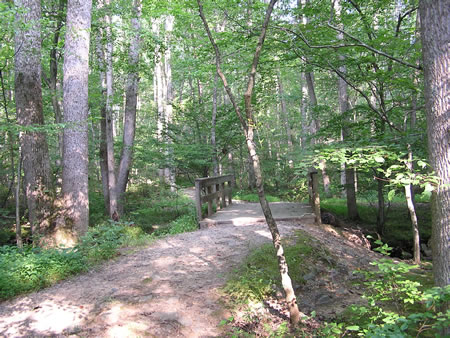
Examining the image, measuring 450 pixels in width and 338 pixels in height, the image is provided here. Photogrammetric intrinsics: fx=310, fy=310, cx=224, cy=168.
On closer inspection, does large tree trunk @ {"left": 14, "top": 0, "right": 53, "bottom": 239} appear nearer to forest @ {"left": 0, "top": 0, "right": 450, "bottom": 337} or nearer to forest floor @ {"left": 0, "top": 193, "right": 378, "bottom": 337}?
forest @ {"left": 0, "top": 0, "right": 450, "bottom": 337}

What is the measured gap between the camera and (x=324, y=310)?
4242 millimetres

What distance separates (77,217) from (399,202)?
12.1m

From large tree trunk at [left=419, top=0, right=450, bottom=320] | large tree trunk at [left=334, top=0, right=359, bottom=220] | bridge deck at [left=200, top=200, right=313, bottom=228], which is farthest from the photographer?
large tree trunk at [left=334, top=0, right=359, bottom=220]

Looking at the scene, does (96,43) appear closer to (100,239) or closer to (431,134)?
(100,239)

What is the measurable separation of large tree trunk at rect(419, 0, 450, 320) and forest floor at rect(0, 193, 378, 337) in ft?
5.35

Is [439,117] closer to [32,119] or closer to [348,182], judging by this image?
[348,182]

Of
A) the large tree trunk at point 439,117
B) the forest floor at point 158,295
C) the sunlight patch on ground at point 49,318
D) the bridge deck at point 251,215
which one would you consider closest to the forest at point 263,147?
the large tree trunk at point 439,117

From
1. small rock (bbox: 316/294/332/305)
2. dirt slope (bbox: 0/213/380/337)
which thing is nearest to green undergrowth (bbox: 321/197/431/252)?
dirt slope (bbox: 0/213/380/337)

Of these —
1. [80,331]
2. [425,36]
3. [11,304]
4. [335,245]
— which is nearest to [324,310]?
[335,245]

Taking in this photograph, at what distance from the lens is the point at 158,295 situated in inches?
167

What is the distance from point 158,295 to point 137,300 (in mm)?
284

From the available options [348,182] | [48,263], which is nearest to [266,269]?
[48,263]

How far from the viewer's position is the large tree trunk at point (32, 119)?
6922 millimetres

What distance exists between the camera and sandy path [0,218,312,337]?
3547 mm
